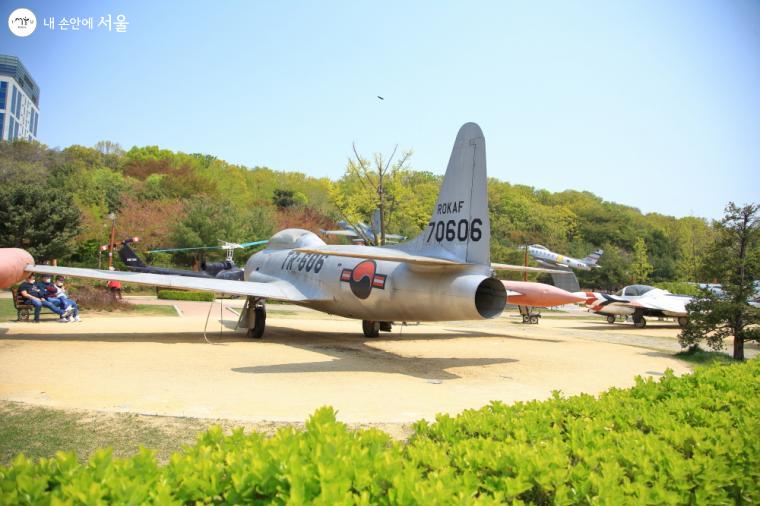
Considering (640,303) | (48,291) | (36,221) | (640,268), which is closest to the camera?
(48,291)

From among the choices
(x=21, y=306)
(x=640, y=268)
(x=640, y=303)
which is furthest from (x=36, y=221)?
(x=640, y=268)

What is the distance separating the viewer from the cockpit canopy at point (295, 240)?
17862 mm

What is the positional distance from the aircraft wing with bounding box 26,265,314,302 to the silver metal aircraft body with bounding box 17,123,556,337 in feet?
0.09

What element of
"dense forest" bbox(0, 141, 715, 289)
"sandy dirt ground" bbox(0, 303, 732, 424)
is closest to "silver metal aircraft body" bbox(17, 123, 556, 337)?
"sandy dirt ground" bbox(0, 303, 732, 424)

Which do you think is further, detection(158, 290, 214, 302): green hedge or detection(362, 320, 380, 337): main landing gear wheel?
detection(158, 290, 214, 302): green hedge

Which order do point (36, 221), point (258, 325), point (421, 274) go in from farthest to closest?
point (36, 221)
point (258, 325)
point (421, 274)

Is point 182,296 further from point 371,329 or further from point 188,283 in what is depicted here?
point 188,283

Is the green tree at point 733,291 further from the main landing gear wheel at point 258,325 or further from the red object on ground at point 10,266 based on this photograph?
the red object on ground at point 10,266

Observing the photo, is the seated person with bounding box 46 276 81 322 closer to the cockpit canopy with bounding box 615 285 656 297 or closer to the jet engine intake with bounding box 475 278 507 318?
the jet engine intake with bounding box 475 278 507 318

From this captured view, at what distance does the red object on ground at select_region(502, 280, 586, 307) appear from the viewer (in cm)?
2019

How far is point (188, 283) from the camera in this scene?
1416 centimetres

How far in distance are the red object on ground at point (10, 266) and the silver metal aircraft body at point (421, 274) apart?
0.87m

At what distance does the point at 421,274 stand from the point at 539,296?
9417 mm

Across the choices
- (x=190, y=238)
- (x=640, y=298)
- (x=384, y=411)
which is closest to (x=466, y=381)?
(x=384, y=411)
